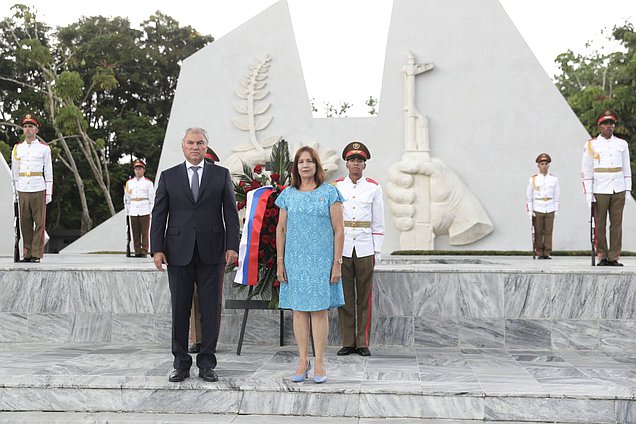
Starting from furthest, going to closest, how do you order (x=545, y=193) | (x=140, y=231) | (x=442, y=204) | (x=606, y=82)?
(x=606, y=82) < (x=442, y=204) < (x=140, y=231) < (x=545, y=193)

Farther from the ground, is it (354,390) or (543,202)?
(543,202)

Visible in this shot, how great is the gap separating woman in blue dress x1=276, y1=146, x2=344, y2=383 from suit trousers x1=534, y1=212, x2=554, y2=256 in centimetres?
689

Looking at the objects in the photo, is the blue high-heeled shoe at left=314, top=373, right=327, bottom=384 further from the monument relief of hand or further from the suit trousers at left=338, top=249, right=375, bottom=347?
the monument relief of hand

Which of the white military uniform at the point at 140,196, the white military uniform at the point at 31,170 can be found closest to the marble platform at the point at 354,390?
the white military uniform at the point at 31,170

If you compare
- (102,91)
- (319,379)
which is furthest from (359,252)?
(102,91)

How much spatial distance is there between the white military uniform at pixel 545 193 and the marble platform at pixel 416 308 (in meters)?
4.90

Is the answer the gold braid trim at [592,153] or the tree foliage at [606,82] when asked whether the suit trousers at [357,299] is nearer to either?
the gold braid trim at [592,153]

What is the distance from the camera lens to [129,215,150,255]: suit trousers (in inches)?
451

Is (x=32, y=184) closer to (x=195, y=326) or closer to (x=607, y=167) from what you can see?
(x=195, y=326)

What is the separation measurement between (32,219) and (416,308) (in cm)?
451

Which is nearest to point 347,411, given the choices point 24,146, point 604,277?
point 604,277

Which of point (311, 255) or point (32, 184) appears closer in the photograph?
point (311, 255)

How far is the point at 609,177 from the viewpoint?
7.29 metres

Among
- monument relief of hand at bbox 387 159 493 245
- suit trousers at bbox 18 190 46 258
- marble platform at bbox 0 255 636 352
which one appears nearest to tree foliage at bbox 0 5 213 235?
monument relief of hand at bbox 387 159 493 245
